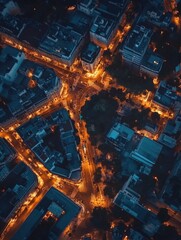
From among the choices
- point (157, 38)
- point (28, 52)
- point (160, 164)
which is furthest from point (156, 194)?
point (28, 52)

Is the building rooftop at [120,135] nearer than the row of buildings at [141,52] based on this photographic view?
Yes

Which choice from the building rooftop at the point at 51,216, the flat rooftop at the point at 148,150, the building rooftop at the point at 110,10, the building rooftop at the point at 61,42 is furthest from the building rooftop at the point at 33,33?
the building rooftop at the point at 51,216

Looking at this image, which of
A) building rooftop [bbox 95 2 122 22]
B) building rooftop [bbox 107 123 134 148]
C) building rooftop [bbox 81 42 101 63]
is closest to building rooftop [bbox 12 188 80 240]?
building rooftop [bbox 107 123 134 148]

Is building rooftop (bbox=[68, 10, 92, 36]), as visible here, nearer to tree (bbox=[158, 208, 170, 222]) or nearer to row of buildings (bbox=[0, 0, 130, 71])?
row of buildings (bbox=[0, 0, 130, 71])

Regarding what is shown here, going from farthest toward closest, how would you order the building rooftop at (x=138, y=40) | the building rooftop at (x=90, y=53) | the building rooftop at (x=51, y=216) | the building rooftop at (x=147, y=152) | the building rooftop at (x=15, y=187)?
the building rooftop at (x=90, y=53), the building rooftop at (x=138, y=40), the building rooftop at (x=147, y=152), the building rooftop at (x=15, y=187), the building rooftop at (x=51, y=216)

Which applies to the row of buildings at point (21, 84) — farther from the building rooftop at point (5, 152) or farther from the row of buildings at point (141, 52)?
the row of buildings at point (141, 52)

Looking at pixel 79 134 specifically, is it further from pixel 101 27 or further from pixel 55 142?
pixel 101 27
